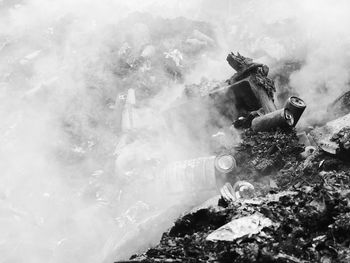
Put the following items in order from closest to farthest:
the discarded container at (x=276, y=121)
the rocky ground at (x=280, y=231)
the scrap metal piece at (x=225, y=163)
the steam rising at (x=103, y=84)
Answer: the rocky ground at (x=280, y=231) → the scrap metal piece at (x=225, y=163) → the discarded container at (x=276, y=121) → the steam rising at (x=103, y=84)

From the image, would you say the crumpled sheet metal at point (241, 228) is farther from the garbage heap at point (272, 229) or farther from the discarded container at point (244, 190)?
the discarded container at point (244, 190)

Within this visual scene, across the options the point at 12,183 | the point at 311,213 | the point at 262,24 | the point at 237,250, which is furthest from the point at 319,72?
the point at 12,183

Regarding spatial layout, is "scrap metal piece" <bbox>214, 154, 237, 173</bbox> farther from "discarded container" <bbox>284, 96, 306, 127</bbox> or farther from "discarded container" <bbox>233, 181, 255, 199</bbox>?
"discarded container" <bbox>284, 96, 306, 127</bbox>

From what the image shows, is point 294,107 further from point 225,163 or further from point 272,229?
point 272,229

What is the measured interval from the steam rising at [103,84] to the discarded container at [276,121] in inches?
44.4

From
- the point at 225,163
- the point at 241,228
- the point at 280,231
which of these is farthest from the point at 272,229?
the point at 225,163

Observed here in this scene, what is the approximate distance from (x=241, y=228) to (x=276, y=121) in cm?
251

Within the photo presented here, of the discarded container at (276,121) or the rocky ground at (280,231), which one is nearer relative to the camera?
the rocky ground at (280,231)

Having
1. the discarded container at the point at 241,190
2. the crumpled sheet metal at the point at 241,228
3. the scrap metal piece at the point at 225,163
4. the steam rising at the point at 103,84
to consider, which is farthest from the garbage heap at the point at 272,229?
the steam rising at the point at 103,84

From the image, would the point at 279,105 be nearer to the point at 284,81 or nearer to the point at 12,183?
the point at 284,81

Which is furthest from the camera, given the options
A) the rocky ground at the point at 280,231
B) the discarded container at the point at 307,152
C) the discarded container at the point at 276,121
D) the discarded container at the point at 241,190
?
the discarded container at the point at 276,121

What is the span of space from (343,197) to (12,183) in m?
4.92

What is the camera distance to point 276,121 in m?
4.34

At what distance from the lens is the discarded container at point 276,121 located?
169 inches
